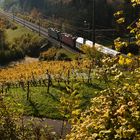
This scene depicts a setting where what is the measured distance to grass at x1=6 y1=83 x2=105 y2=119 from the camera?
30.0 meters

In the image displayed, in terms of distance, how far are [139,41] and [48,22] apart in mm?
97762

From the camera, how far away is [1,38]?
78.9m

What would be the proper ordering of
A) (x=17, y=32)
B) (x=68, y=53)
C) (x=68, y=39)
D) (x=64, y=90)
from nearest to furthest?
(x=64, y=90) < (x=68, y=53) < (x=68, y=39) < (x=17, y=32)

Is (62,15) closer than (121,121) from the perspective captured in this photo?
No

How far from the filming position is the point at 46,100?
3228 cm

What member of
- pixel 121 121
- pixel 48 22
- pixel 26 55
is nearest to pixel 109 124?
pixel 121 121

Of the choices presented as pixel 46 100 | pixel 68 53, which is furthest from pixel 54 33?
pixel 46 100

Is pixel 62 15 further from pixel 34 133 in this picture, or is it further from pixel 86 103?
pixel 34 133

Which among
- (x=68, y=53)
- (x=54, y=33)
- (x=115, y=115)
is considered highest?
(x=115, y=115)

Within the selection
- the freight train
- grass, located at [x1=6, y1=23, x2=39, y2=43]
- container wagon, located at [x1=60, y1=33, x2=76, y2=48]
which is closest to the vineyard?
the freight train

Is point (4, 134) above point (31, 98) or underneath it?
above

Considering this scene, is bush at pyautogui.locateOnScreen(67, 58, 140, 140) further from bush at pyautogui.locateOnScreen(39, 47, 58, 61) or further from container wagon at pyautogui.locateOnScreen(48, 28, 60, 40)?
container wagon at pyautogui.locateOnScreen(48, 28, 60, 40)

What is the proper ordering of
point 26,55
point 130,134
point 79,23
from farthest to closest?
point 79,23 < point 26,55 < point 130,134

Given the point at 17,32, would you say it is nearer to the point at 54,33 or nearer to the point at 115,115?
the point at 54,33
